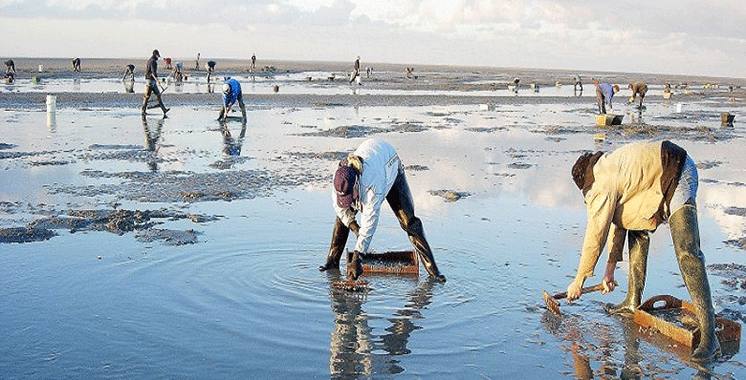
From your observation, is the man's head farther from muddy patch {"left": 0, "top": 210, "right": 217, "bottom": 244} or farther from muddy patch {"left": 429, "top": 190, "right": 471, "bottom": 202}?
muddy patch {"left": 429, "top": 190, "right": 471, "bottom": 202}

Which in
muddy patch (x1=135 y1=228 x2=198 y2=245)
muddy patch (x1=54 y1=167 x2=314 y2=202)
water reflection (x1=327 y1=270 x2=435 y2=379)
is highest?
muddy patch (x1=54 y1=167 x2=314 y2=202)

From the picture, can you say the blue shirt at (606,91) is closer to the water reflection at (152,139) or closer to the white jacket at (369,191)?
the water reflection at (152,139)

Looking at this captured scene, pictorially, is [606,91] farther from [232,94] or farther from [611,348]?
[611,348]

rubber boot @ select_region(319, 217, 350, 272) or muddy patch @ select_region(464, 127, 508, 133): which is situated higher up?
muddy patch @ select_region(464, 127, 508, 133)

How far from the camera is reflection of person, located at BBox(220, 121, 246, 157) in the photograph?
16670 mm

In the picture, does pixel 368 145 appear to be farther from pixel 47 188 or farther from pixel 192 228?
pixel 47 188

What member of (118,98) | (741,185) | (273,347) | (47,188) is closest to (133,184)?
(47,188)

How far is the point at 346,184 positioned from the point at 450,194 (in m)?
5.52

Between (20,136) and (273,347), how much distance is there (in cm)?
1449

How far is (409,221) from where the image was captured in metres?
8.10

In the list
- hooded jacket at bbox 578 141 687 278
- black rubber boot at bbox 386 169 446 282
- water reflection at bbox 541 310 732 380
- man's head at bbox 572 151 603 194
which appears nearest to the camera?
water reflection at bbox 541 310 732 380

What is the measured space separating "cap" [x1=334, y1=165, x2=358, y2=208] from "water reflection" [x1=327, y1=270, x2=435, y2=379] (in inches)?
37.7

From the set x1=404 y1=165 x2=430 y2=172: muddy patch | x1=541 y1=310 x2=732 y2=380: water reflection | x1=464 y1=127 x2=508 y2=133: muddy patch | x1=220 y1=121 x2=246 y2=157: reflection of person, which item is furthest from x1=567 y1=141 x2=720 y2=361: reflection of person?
x1=464 y1=127 x2=508 y2=133: muddy patch

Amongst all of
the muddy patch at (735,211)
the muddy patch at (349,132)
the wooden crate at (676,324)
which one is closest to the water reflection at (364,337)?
the wooden crate at (676,324)
